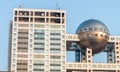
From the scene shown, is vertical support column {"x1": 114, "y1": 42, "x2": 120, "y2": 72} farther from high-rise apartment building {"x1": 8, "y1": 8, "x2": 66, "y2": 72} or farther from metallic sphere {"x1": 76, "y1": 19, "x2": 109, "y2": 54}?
high-rise apartment building {"x1": 8, "y1": 8, "x2": 66, "y2": 72}

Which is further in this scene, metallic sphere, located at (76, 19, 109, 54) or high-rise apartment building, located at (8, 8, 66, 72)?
high-rise apartment building, located at (8, 8, 66, 72)

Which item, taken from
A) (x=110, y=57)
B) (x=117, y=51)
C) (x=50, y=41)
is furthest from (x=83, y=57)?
(x=50, y=41)

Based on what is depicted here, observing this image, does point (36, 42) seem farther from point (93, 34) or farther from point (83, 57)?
point (83, 57)

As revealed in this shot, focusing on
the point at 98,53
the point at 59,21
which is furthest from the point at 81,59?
the point at 59,21

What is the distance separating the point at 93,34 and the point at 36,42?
22.1m

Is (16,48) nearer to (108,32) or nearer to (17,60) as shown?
(17,60)

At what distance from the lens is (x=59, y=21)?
6624 inches

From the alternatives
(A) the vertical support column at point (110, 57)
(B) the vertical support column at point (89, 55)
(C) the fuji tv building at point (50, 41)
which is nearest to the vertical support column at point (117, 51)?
(C) the fuji tv building at point (50, 41)

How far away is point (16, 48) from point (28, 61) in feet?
22.6

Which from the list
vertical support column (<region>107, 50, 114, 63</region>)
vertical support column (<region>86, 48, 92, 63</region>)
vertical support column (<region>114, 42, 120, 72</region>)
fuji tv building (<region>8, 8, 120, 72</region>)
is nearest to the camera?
fuji tv building (<region>8, 8, 120, 72</region>)

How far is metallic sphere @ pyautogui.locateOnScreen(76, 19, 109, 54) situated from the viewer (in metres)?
161

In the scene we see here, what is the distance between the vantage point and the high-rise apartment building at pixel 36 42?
16300 cm

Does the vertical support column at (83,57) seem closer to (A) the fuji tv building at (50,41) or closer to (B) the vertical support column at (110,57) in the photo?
(A) the fuji tv building at (50,41)

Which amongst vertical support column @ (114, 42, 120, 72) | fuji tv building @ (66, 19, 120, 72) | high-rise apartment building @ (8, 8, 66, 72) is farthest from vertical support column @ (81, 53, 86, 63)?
vertical support column @ (114, 42, 120, 72)
